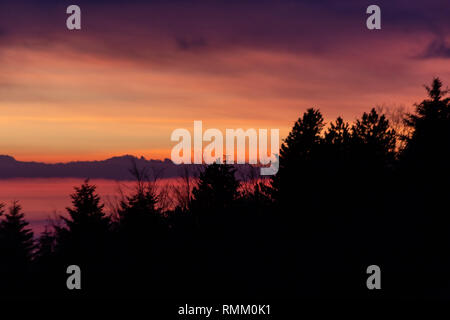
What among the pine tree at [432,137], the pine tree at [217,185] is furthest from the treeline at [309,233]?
the pine tree at [217,185]

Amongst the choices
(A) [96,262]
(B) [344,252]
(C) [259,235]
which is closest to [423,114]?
(B) [344,252]

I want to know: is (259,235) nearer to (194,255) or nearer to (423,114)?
(194,255)

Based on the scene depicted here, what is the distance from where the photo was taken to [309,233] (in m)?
42.1

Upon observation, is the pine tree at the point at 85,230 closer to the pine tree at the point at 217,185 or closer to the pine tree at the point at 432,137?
the pine tree at the point at 217,185

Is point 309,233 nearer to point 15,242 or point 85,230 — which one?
point 85,230

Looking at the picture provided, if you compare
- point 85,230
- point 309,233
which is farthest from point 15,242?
point 309,233

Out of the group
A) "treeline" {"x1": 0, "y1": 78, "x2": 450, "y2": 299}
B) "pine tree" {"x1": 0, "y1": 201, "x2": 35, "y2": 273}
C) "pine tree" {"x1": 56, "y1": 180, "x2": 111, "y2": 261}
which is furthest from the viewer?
"pine tree" {"x1": 0, "y1": 201, "x2": 35, "y2": 273}

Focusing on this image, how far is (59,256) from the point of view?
191 ft

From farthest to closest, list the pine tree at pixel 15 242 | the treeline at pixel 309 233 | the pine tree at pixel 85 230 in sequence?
the pine tree at pixel 15 242
the pine tree at pixel 85 230
the treeline at pixel 309 233

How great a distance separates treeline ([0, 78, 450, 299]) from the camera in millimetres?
37094

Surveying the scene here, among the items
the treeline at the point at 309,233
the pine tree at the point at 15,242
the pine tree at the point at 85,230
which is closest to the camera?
the treeline at the point at 309,233

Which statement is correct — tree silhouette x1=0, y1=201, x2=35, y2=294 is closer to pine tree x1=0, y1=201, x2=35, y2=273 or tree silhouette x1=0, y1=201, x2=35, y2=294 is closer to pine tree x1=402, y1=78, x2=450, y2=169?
pine tree x1=0, y1=201, x2=35, y2=273

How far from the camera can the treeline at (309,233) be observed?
37094 millimetres

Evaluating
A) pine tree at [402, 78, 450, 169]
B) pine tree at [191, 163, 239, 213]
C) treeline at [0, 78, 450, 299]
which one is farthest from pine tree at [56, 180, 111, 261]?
pine tree at [402, 78, 450, 169]
